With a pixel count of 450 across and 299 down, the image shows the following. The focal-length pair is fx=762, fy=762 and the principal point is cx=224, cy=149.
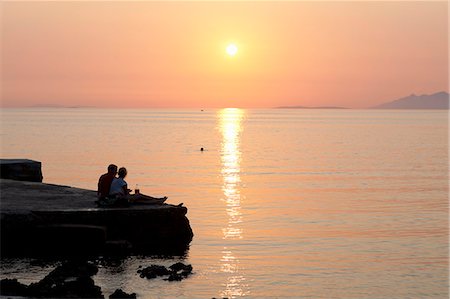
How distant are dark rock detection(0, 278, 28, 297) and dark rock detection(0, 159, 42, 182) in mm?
14101

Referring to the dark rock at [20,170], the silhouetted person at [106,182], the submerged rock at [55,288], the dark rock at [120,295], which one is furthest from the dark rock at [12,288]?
the dark rock at [20,170]

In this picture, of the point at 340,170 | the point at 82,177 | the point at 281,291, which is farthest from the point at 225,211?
the point at 340,170

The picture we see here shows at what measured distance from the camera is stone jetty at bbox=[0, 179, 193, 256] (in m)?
25.5

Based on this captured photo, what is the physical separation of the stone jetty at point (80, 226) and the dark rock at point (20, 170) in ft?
12.8

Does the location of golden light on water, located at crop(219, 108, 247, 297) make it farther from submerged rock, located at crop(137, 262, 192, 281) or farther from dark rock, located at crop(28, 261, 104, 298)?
dark rock, located at crop(28, 261, 104, 298)

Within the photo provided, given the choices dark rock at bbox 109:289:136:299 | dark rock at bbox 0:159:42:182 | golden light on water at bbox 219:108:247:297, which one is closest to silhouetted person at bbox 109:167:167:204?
golden light on water at bbox 219:108:247:297

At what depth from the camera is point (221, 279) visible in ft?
77.1

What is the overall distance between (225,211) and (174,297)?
56.3 feet

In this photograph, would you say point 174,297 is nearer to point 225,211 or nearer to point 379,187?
point 225,211

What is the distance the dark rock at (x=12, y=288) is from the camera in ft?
64.1

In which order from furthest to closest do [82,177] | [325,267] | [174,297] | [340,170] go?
[340,170] → [82,177] → [325,267] → [174,297]

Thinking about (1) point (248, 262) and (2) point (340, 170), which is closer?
(1) point (248, 262)

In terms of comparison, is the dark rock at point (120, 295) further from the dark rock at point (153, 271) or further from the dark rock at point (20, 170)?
the dark rock at point (20, 170)

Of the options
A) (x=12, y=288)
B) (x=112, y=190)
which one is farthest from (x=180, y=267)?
(x=12, y=288)
